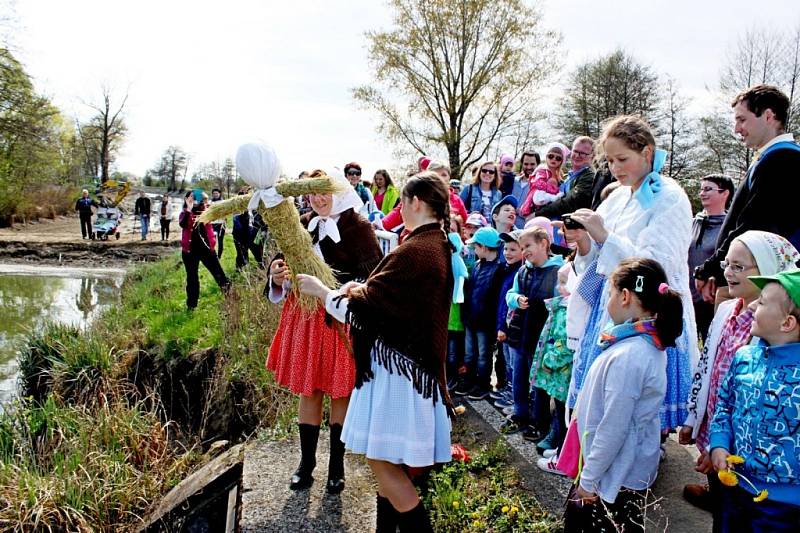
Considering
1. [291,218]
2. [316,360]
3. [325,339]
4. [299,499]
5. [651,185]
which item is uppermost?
[651,185]

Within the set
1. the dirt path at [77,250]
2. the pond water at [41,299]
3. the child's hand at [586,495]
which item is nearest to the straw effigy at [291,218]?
the child's hand at [586,495]

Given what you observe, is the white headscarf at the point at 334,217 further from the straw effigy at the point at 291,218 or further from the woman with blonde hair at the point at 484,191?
the woman with blonde hair at the point at 484,191

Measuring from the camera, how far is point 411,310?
2.63 meters

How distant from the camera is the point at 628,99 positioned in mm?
24531

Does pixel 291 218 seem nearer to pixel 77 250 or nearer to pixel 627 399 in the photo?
pixel 627 399

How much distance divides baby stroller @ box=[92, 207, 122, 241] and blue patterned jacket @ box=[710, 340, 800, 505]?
2414 cm

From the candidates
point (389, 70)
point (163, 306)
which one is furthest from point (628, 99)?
point (163, 306)

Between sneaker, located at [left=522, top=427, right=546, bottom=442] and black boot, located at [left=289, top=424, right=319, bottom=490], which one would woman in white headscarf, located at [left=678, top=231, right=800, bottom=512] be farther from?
black boot, located at [left=289, top=424, right=319, bottom=490]

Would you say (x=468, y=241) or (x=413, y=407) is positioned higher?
(x=468, y=241)

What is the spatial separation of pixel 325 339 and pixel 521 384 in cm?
160

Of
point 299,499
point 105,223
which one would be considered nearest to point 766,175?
point 299,499

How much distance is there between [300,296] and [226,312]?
18.8 ft

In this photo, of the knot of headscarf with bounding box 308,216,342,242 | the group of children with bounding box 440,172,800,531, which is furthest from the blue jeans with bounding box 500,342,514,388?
the group of children with bounding box 440,172,800,531

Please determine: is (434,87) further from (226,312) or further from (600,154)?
(600,154)
